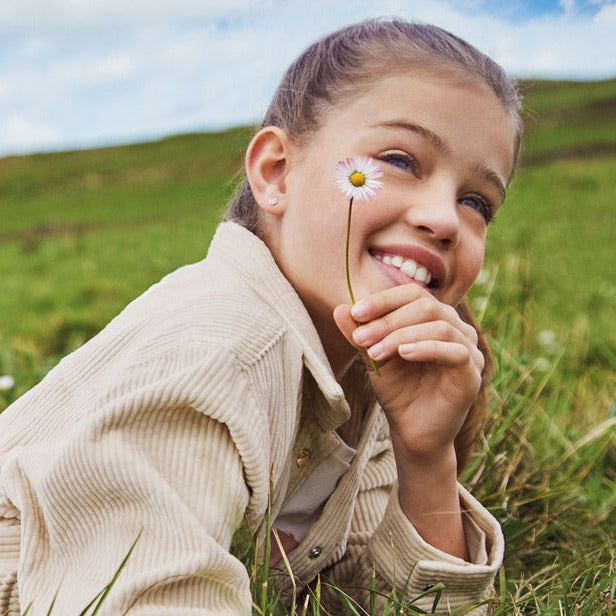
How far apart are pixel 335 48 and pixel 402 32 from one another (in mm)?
152

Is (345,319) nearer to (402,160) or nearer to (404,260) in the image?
(404,260)

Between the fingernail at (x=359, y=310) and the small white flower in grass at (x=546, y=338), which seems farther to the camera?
the small white flower in grass at (x=546, y=338)

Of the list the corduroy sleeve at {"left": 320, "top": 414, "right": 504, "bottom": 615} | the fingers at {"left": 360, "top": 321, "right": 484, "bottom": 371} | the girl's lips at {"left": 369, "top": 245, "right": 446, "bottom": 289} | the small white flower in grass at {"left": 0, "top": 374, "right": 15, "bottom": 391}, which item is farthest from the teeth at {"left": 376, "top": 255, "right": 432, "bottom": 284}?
the small white flower in grass at {"left": 0, "top": 374, "right": 15, "bottom": 391}

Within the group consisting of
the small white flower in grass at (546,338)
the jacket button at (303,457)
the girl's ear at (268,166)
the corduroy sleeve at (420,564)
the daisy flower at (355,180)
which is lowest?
the small white flower in grass at (546,338)

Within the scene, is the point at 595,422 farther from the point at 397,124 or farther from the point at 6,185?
the point at 6,185

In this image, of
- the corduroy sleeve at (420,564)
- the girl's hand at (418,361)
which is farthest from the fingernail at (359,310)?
the corduroy sleeve at (420,564)

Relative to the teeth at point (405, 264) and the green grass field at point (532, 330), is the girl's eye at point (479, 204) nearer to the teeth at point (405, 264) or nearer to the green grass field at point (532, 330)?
the teeth at point (405, 264)

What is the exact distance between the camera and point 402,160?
69.2 inches

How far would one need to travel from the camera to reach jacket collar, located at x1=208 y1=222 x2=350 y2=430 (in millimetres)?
1684

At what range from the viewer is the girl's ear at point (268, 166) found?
190 centimetres

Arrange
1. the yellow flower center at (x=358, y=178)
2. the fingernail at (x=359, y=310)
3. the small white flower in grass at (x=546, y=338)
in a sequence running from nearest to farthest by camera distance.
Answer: the yellow flower center at (x=358, y=178), the fingernail at (x=359, y=310), the small white flower in grass at (x=546, y=338)

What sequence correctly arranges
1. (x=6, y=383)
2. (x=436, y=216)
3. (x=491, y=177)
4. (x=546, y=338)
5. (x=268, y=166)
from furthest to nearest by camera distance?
(x=546, y=338), (x=6, y=383), (x=268, y=166), (x=491, y=177), (x=436, y=216)

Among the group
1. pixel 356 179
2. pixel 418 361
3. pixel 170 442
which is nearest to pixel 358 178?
pixel 356 179

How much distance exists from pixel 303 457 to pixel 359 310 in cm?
39
